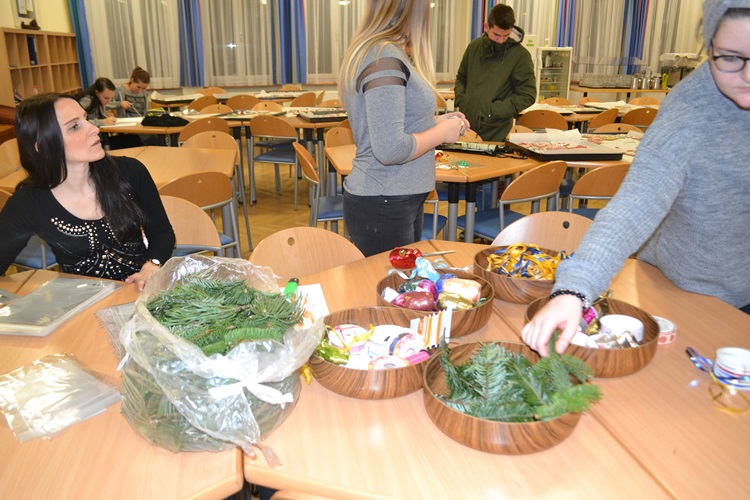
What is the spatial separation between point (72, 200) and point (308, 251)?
77cm

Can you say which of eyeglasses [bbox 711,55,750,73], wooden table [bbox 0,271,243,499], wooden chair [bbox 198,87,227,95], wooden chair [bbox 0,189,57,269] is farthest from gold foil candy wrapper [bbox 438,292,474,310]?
wooden chair [bbox 198,87,227,95]

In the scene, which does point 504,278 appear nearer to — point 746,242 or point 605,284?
point 605,284

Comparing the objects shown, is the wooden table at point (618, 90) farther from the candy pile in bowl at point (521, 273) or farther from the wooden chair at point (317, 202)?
the candy pile in bowl at point (521, 273)

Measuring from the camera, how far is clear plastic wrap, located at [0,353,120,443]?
987 mm

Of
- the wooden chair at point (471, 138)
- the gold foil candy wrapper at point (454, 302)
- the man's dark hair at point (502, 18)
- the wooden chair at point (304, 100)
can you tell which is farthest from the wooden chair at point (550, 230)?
the wooden chair at point (304, 100)

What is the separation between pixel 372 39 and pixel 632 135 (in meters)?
2.87

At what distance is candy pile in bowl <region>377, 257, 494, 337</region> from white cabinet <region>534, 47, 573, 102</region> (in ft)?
22.5

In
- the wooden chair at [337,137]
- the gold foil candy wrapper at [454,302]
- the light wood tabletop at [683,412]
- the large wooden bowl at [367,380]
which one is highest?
the wooden chair at [337,137]

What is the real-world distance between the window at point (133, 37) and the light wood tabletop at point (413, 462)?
24.5 ft

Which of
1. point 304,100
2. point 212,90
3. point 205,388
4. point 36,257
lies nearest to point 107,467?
point 205,388

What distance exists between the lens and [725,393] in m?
1.01

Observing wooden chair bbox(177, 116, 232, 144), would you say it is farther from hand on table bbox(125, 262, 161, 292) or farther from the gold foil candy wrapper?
the gold foil candy wrapper

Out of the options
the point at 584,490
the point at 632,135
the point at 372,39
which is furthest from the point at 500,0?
the point at 584,490

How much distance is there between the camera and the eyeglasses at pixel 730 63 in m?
0.98
